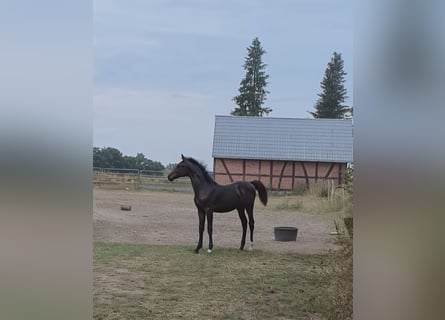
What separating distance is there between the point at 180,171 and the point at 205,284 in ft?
2.77

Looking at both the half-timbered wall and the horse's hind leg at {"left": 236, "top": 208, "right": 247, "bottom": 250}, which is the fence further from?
the horse's hind leg at {"left": 236, "top": 208, "right": 247, "bottom": 250}

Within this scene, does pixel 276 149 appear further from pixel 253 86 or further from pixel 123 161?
pixel 123 161

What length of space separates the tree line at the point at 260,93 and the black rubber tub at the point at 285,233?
97cm

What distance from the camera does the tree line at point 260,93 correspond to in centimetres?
252

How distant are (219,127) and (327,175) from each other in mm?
760

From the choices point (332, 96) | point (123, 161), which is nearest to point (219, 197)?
point (123, 161)

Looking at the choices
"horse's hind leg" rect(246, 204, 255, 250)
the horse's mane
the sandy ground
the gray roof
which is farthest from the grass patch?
the horse's mane

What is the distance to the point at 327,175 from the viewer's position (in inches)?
112

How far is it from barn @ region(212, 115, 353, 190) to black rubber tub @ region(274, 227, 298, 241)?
40 cm

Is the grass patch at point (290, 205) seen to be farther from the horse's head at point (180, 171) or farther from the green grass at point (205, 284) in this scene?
the horse's head at point (180, 171)

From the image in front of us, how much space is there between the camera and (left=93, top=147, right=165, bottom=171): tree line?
252 centimetres

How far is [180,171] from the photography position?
10.7ft

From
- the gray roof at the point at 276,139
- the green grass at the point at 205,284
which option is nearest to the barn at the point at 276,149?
the gray roof at the point at 276,139
